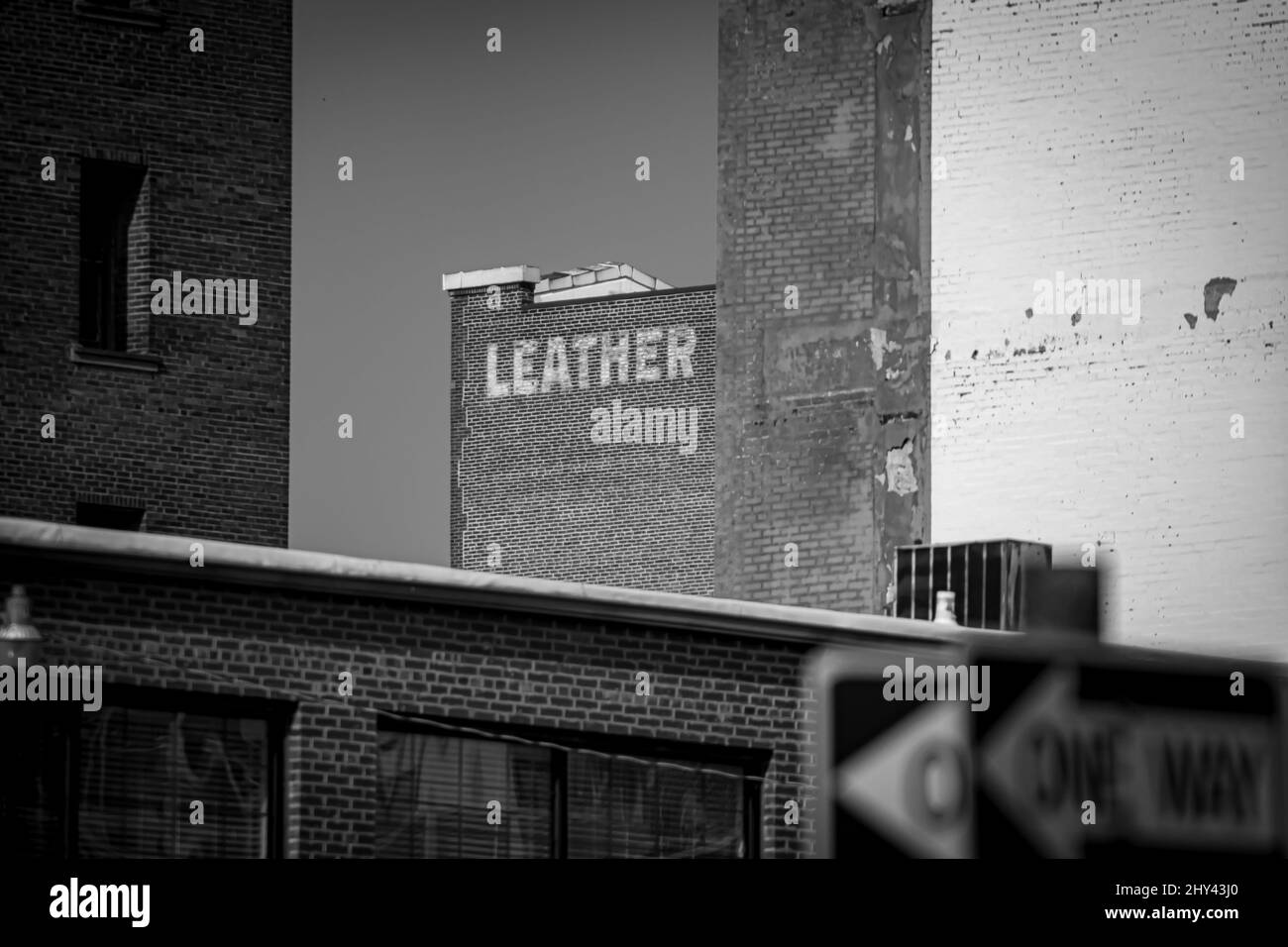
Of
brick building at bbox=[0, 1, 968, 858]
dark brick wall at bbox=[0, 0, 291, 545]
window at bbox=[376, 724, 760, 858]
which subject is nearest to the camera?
brick building at bbox=[0, 1, 968, 858]

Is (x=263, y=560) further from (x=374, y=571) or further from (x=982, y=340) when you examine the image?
(x=982, y=340)

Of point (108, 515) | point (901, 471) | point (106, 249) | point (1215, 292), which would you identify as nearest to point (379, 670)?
point (108, 515)

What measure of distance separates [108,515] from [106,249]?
10.1 feet

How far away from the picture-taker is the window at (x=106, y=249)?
28.6 meters

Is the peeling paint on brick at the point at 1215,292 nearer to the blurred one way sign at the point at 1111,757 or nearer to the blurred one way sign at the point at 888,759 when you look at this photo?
the blurred one way sign at the point at 1111,757

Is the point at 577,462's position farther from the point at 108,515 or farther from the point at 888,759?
the point at 888,759

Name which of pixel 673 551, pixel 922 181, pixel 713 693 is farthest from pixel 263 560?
pixel 673 551

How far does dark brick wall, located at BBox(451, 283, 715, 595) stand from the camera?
4644 cm

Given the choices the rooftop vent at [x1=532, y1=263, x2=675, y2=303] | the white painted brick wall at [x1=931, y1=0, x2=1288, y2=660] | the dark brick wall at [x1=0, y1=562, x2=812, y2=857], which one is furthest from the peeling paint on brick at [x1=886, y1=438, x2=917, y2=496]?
the rooftop vent at [x1=532, y1=263, x2=675, y2=303]

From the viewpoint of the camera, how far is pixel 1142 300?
2750cm

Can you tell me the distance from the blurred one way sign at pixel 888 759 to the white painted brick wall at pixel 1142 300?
6.35 metres

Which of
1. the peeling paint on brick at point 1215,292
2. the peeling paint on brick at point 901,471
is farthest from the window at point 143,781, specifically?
the peeling paint on brick at point 1215,292

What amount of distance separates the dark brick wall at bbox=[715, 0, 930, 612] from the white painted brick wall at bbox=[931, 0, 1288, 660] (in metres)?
0.42

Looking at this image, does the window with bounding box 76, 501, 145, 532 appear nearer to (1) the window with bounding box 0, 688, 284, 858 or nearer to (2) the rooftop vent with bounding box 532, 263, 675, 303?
(1) the window with bounding box 0, 688, 284, 858
